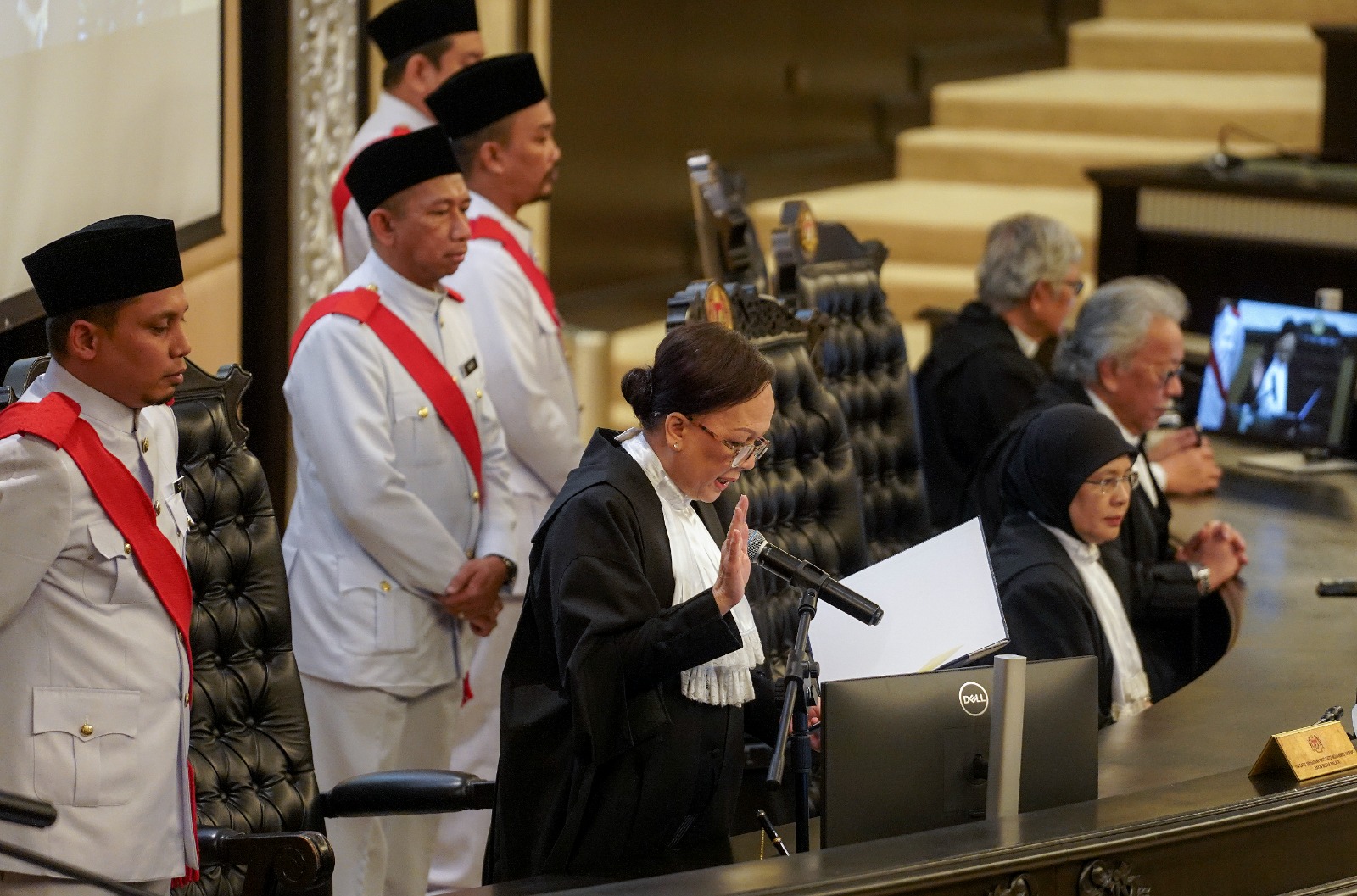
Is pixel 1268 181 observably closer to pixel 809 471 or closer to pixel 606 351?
pixel 606 351

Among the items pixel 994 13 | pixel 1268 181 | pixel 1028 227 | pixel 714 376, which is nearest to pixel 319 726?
pixel 714 376

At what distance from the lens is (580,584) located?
2.58m

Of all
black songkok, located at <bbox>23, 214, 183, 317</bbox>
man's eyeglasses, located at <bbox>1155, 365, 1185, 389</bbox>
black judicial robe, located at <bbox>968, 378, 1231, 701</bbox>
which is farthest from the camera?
man's eyeglasses, located at <bbox>1155, 365, 1185, 389</bbox>

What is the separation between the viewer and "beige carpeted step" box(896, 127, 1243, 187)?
8.38 metres

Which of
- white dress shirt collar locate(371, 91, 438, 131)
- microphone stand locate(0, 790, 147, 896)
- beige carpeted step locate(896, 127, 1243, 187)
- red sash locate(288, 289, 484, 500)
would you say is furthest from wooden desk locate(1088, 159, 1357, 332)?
microphone stand locate(0, 790, 147, 896)

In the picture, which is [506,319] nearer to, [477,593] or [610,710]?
[477,593]

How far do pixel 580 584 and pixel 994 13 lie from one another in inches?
295

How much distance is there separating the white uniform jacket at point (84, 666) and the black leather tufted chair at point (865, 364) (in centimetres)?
216

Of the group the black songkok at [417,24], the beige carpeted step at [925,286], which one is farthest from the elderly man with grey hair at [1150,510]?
the beige carpeted step at [925,286]

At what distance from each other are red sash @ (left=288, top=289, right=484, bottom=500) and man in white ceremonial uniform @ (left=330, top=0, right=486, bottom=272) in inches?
34.7

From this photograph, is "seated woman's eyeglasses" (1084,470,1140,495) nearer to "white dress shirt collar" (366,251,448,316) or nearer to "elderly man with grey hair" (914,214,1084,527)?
"elderly man with grey hair" (914,214,1084,527)

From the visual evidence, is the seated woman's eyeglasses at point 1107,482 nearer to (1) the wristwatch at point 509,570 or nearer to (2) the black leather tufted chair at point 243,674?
(1) the wristwatch at point 509,570

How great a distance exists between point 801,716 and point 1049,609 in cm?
124

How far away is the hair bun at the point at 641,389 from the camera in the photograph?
268cm
